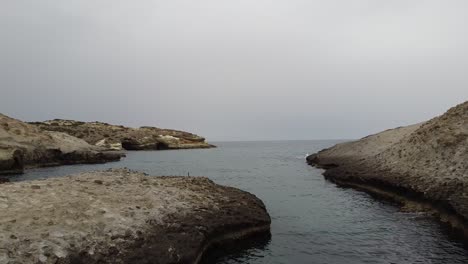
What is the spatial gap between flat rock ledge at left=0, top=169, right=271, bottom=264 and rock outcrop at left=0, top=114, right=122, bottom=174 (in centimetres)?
4070

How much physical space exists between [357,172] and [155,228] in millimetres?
33203

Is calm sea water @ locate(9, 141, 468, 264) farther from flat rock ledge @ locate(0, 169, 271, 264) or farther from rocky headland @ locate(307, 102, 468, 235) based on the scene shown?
flat rock ledge @ locate(0, 169, 271, 264)

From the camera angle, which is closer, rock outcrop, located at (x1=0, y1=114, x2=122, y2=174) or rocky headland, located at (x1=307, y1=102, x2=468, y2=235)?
rocky headland, located at (x1=307, y1=102, x2=468, y2=235)

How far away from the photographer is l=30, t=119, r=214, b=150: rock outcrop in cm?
14412

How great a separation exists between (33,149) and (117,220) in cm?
6288

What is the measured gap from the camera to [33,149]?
233 feet

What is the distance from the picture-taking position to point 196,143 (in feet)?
636

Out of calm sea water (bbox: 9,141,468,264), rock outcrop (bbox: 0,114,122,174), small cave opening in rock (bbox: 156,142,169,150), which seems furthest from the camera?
small cave opening in rock (bbox: 156,142,169,150)

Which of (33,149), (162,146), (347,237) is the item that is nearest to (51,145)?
(33,149)

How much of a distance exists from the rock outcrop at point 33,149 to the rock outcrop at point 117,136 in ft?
179

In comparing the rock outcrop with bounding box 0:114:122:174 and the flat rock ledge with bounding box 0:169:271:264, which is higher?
the rock outcrop with bounding box 0:114:122:174

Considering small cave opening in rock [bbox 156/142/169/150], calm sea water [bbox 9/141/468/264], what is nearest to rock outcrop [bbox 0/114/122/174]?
calm sea water [bbox 9/141/468/264]

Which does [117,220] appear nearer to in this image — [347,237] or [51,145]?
[347,237]

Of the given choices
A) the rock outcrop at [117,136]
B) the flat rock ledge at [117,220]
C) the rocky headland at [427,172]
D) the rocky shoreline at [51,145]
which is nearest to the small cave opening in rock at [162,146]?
the rock outcrop at [117,136]
